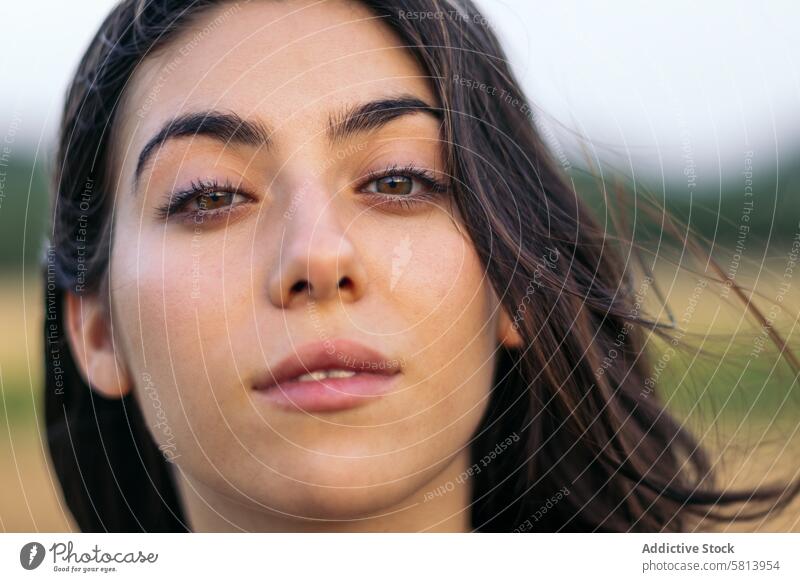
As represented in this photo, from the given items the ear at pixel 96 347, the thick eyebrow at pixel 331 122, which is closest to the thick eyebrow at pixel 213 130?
the thick eyebrow at pixel 331 122

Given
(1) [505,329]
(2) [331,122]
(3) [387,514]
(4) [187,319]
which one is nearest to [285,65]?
(2) [331,122]

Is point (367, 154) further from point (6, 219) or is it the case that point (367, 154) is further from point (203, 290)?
point (6, 219)

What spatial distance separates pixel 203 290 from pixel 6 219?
1.34 feet

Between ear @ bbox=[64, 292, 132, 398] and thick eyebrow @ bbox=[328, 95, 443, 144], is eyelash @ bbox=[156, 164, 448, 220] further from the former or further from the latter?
ear @ bbox=[64, 292, 132, 398]

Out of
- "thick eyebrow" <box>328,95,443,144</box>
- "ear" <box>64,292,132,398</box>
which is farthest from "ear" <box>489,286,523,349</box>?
"ear" <box>64,292,132,398</box>

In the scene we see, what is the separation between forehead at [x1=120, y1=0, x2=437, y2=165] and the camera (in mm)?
1057

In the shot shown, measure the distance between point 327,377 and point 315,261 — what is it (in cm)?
Result: 14

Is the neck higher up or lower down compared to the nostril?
lower down

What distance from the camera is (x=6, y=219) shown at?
1.29m

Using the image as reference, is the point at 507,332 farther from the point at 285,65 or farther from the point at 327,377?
the point at 285,65

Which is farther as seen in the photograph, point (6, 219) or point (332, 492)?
point (6, 219)

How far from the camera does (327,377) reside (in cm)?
106

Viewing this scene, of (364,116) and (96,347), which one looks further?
(96,347)

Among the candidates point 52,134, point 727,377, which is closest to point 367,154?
point 52,134
